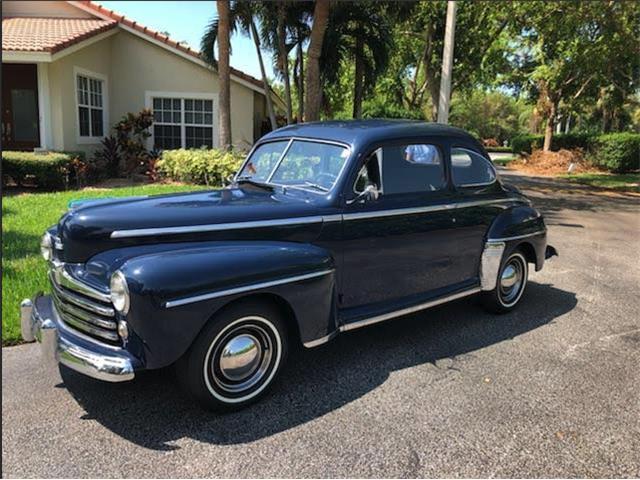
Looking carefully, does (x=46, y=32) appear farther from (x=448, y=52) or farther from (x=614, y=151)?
(x=614, y=151)

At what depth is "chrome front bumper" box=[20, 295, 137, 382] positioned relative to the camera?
10.00 ft

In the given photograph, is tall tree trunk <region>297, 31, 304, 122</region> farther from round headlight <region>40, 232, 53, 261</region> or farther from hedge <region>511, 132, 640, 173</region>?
hedge <region>511, 132, 640, 173</region>

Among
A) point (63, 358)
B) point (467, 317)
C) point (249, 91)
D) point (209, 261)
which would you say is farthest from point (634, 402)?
point (249, 91)

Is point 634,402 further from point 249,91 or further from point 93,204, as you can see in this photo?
point 249,91

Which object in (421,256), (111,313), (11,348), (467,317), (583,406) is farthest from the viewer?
(467,317)

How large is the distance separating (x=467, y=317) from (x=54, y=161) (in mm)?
10101

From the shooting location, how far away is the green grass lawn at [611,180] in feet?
60.9

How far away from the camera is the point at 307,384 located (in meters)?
3.92

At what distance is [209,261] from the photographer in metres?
3.31

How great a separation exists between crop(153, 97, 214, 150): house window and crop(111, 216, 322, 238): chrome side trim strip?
Result: 13863mm

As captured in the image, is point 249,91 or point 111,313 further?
point 249,91

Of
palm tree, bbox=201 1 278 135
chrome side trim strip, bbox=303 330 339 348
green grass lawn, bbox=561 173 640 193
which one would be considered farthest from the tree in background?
chrome side trim strip, bbox=303 330 339 348

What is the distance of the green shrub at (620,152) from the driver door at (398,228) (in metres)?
22.4

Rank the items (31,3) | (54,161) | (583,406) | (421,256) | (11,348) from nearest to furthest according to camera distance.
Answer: (583,406)
(11,348)
(421,256)
(54,161)
(31,3)
